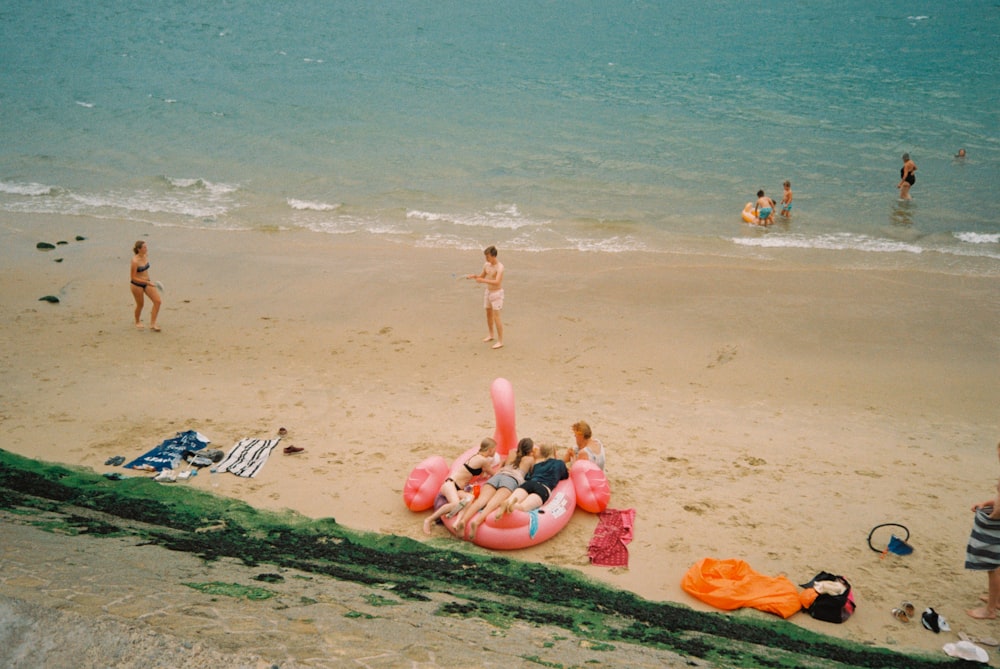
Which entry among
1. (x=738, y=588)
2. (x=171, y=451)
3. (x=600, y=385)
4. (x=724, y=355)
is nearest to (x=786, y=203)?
(x=724, y=355)

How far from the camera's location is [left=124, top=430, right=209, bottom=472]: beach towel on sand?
8.45 meters

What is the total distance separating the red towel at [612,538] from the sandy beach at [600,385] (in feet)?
0.43

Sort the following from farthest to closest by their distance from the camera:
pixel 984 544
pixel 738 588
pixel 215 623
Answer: pixel 738 588 < pixel 984 544 < pixel 215 623

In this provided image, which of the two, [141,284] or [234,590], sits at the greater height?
[141,284]

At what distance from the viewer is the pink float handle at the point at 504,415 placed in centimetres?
839

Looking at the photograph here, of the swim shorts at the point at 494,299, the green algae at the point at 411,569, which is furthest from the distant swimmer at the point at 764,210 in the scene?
the green algae at the point at 411,569

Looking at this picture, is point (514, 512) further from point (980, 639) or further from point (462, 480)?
point (980, 639)

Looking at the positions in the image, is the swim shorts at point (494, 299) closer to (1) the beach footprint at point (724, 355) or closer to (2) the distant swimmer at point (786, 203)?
(1) the beach footprint at point (724, 355)

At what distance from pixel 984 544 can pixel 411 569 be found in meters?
4.89

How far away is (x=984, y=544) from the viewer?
635 centimetres

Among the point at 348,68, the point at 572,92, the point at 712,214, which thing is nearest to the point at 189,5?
the point at 348,68

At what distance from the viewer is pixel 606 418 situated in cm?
997

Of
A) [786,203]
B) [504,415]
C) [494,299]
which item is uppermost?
[786,203]

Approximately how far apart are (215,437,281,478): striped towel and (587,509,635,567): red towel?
3857mm
